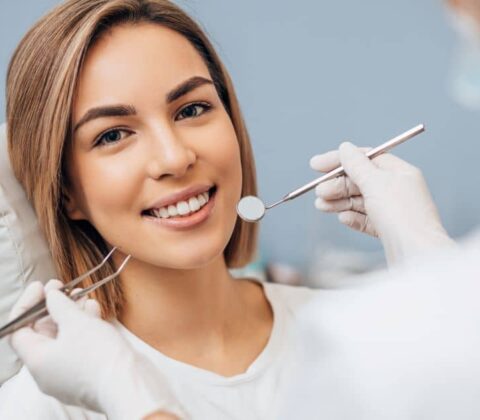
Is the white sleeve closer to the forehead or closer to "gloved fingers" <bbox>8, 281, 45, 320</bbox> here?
"gloved fingers" <bbox>8, 281, 45, 320</bbox>

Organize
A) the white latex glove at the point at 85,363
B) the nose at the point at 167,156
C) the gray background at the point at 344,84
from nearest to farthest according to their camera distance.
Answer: the white latex glove at the point at 85,363, the nose at the point at 167,156, the gray background at the point at 344,84

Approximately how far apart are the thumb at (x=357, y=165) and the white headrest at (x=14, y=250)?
542 millimetres

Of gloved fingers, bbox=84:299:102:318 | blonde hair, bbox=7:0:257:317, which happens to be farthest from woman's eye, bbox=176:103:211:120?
gloved fingers, bbox=84:299:102:318

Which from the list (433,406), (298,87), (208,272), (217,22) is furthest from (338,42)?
(433,406)

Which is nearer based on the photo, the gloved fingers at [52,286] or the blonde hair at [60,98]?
the gloved fingers at [52,286]

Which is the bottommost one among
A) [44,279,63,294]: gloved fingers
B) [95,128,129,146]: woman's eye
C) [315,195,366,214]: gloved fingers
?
[315,195,366,214]: gloved fingers

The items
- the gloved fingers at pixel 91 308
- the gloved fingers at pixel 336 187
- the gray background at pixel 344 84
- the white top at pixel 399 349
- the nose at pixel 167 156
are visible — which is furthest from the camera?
the gray background at pixel 344 84

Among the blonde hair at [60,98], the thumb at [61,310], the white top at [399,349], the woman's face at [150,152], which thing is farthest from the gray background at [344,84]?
the white top at [399,349]

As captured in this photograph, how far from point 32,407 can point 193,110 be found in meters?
0.52

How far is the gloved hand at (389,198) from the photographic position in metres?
0.95

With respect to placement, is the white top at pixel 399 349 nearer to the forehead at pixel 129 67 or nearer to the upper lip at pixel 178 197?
the upper lip at pixel 178 197

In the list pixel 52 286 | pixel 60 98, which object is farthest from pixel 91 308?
pixel 60 98

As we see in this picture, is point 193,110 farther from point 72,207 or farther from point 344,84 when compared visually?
point 344,84

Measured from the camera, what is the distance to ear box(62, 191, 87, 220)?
1131mm
